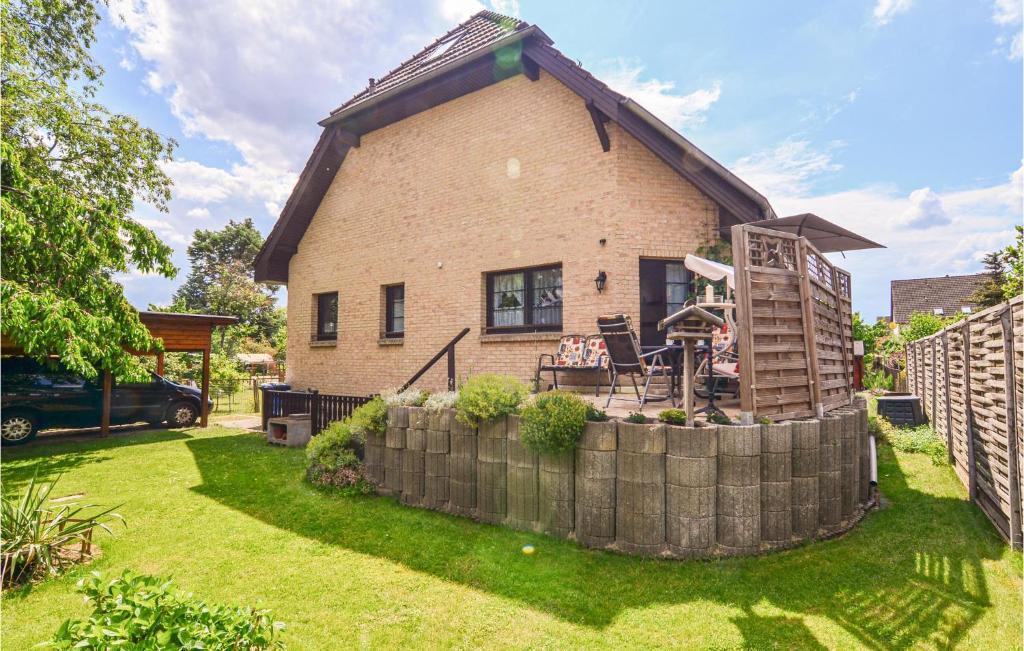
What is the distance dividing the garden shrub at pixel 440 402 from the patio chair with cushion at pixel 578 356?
7.64 ft

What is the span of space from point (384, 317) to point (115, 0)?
851cm

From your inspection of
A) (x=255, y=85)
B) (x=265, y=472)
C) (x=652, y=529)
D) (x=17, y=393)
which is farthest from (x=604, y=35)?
(x=17, y=393)

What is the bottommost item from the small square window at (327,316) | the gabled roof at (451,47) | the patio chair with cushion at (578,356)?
the patio chair with cushion at (578,356)

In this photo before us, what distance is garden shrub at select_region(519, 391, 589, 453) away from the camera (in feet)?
13.6

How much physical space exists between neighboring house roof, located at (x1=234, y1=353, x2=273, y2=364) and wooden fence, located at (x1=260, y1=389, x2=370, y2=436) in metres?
19.1

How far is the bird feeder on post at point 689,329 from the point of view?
416cm

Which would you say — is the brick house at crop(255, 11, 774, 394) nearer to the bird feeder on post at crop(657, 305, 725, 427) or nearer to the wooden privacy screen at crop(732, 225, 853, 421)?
the wooden privacy screen at crop(732, 225, 853, 421)

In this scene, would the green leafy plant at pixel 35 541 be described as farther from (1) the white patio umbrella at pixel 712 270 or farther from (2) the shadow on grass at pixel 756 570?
(1) the white patio umbrella at pixel 712 270

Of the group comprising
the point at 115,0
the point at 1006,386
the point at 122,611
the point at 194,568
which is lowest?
the point at 194,568

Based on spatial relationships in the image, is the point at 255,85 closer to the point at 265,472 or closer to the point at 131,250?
the point at 131,250

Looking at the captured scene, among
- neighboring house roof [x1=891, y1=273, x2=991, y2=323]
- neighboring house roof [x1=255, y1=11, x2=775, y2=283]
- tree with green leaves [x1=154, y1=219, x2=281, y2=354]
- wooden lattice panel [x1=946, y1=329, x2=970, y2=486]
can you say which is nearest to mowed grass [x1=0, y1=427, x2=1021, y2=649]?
wooden lattice panel [x1=946, y1=329, x2=970, y2=486]

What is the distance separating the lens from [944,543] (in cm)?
410

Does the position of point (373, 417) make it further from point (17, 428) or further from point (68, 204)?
point (17, 428)

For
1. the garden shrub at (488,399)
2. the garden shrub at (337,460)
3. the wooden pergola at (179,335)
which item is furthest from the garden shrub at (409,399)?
the wooden pergola at (179,335)
